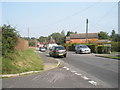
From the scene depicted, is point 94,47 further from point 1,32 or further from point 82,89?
point 82,89

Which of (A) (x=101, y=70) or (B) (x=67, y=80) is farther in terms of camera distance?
(A) (x=101, y=70)

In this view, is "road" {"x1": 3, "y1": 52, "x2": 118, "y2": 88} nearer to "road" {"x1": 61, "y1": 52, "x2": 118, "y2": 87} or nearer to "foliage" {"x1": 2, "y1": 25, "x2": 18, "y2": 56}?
"road" {"x1": 61, "y1": 52, "x2": 118, "y2": 87}

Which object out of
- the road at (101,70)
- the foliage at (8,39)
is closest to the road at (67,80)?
the road at (101,70)

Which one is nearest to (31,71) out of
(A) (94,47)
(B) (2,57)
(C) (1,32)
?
(B) (2,57)

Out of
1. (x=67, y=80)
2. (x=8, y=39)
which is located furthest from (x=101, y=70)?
(x=8, y=39)

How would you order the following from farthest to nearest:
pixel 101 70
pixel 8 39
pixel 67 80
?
1. pixel 8 39
2. pixel 101 70
3. pixel 67 80

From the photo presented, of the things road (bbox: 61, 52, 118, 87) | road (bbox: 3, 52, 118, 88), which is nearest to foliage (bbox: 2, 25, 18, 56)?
road (bbox: 3, 52, 118, 88)

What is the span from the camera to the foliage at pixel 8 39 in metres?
10.6

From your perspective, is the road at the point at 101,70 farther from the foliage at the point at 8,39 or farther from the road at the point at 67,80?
the foliage at the point at 8,39

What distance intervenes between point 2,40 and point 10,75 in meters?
3.18

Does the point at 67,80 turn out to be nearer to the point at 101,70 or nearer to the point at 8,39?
the point at 101,70

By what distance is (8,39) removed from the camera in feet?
37.0

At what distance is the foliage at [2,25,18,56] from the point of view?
10640mm

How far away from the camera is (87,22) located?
4028 centimetres
